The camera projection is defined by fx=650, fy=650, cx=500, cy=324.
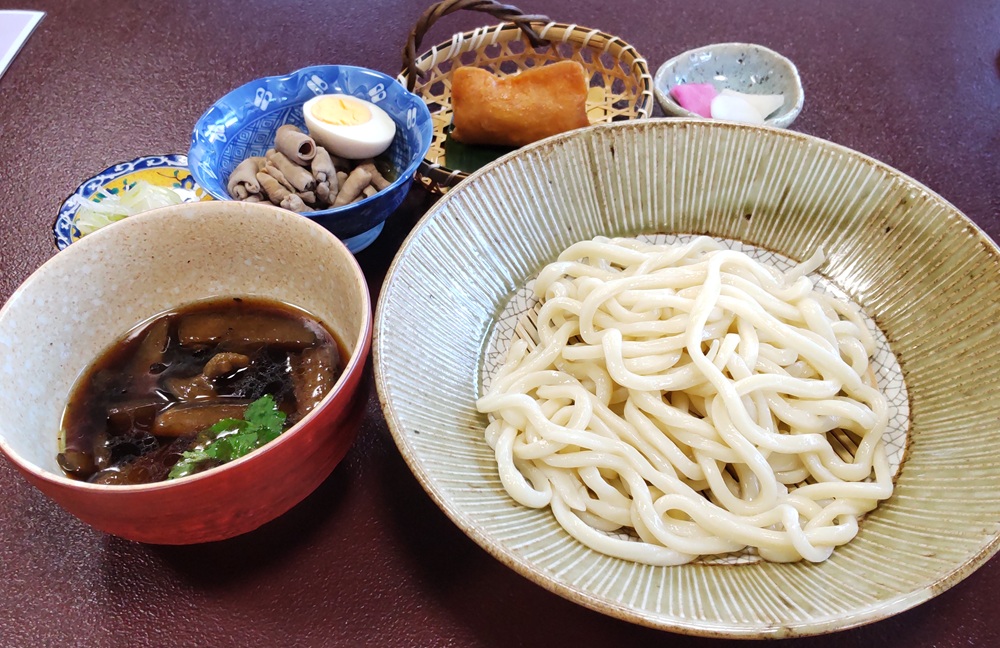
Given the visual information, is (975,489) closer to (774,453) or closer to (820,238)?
(774,453)

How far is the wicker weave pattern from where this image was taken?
7.42 feet

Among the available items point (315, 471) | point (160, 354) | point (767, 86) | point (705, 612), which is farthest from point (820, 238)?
point (160, 354)

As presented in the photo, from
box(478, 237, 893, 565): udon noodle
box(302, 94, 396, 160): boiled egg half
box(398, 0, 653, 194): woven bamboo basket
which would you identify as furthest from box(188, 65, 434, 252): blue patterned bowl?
box(478, 237, 893, 565): udon noodle

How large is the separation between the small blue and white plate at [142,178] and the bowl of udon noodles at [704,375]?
0.89 meters

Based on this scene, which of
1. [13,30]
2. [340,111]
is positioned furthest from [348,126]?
[13,30]

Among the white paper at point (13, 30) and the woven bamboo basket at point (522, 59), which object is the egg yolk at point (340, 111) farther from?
the white paper at point (13, 30)

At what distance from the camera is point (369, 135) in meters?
1.91

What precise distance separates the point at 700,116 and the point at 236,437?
1.79 metres

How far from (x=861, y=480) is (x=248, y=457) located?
121cm

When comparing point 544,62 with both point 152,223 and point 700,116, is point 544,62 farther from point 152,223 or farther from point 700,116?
point 152,223

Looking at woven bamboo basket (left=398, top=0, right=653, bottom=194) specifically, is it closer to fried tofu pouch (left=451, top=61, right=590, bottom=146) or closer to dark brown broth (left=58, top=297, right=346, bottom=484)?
fried tofu pouch (left=451, top=61, right=590, bottom=146)

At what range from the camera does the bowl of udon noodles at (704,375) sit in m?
1.17

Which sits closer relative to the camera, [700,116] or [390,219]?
[390,219]

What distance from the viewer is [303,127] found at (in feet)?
6.66
